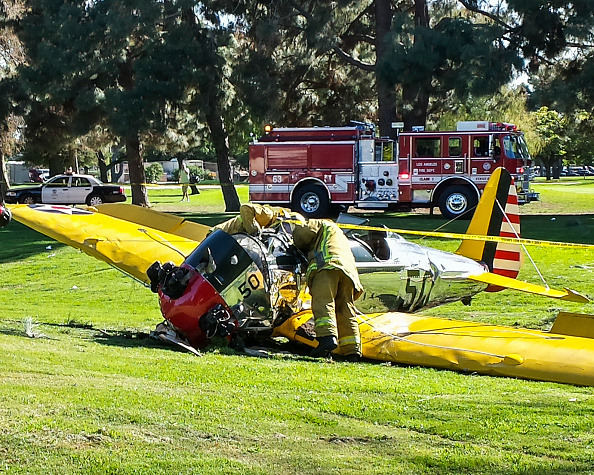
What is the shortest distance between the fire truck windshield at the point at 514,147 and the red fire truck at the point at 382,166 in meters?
0.04

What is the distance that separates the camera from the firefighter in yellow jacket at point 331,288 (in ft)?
30.1

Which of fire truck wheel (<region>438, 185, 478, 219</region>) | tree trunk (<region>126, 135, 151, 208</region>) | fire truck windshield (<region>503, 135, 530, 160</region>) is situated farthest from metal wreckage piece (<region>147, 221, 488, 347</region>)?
tree trunk (<region>126, 135, 151, 208</region>)

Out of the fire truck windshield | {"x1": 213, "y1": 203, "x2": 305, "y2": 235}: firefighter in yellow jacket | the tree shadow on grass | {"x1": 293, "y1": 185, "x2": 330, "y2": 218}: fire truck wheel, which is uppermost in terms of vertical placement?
the fire truck windshield

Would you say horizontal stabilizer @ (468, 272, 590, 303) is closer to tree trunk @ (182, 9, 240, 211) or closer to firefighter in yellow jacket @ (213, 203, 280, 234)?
firefighter in yellow jacket @ (213, 203, 280, 234)

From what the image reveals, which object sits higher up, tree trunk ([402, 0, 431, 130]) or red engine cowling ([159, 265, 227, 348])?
tree trunk ([402, 0, 431, 130])

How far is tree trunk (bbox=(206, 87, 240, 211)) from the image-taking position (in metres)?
35.4

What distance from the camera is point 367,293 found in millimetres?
10883

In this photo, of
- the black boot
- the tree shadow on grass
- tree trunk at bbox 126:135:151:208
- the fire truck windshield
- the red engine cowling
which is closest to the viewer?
the black boot

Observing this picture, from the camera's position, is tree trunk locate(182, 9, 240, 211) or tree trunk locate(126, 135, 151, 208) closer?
tree trunk locate(182, 9, 240, 211)

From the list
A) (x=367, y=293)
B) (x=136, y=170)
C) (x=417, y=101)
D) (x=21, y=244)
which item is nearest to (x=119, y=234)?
(x=367, y=293)

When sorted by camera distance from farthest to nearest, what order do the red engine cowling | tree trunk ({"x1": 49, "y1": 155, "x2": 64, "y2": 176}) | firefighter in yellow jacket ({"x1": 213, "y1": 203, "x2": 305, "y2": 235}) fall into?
tree trunk ({"x1": 49, "y1": 155, "x2": 64, "y2": 176}), firefighter in yellow jacket ({"x1": 213, "y1": 203, "x2": 305, "y2": 235}), the red engine cowling

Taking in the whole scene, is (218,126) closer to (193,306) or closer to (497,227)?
(497,227)

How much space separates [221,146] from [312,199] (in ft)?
28.3

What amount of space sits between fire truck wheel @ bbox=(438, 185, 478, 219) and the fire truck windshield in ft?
6.84
